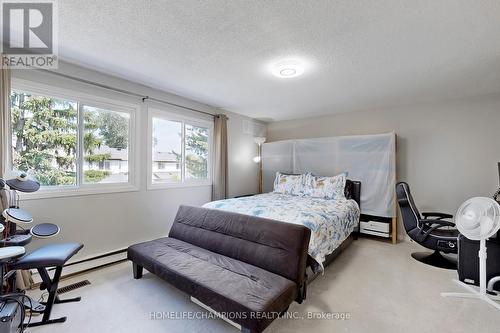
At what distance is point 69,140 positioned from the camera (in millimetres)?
2568

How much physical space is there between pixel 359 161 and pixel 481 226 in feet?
6.68

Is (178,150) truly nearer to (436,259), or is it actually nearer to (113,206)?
(113,206)

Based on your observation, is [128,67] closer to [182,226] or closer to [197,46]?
[197,46]

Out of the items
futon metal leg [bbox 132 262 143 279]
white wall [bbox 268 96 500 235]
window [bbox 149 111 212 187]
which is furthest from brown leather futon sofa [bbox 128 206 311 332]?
white wall [bbox 268 96 500 235]

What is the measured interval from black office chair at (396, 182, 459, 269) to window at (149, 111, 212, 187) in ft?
10.1

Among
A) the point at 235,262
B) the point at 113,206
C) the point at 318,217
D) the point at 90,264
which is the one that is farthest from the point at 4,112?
the point at 318,217

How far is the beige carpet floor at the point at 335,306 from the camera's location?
167 centimetres

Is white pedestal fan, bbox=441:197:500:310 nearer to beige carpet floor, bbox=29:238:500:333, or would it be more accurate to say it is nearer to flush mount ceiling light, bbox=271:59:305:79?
beige carpet floor, bbox=29:238:500:333

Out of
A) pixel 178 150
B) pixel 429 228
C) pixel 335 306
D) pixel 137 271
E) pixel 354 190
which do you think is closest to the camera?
pixel 335 306

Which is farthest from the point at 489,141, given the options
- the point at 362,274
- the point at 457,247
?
the point at 362,274

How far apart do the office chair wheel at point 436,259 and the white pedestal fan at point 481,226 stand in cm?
58

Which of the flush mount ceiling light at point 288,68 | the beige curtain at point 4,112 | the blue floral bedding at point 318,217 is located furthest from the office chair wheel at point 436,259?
the beige curtain at point 4,112

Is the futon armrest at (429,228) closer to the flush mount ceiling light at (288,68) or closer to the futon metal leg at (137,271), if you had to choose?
the flush mount ceiling light at (288,68)

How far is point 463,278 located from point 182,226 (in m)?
3.09
